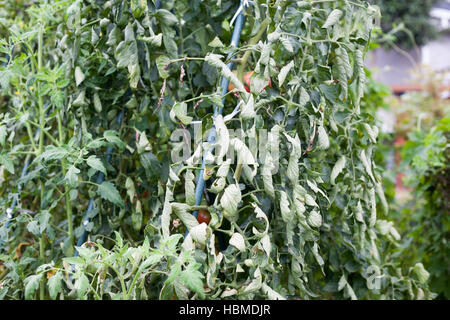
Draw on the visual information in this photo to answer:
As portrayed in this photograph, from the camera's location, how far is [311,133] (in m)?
1.00

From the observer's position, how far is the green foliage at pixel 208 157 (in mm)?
858

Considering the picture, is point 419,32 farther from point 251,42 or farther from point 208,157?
point 208,157

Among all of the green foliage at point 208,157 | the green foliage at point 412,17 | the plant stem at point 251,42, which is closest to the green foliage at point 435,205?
the green foliage at point 208,157

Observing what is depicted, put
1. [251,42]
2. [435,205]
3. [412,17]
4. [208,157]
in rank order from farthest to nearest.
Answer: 1. [412,17]
2. [435,205]
3. [251,42]
4. [208,157]

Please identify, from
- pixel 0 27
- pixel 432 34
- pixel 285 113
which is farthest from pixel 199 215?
pixel 432 34

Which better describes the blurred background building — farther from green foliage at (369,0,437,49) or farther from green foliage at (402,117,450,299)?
green foliage at (402,117,450,299)

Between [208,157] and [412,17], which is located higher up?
[412,17]

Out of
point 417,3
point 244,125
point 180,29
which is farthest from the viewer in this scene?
point 417,3

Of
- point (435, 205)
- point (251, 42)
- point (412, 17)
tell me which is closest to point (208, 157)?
point (251, 42)

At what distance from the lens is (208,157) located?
823mm

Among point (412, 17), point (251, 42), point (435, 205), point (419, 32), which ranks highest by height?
point (412, 17)

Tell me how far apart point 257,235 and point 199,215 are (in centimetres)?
15

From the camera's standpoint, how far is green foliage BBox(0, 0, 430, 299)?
33.8 inches

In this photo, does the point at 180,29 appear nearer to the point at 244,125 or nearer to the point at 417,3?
the point at 244,125
